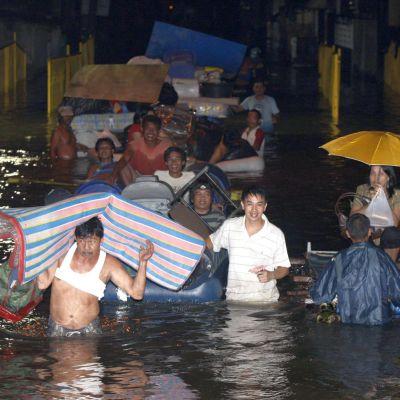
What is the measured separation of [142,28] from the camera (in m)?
60.5

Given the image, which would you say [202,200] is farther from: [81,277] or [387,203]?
[81,277]

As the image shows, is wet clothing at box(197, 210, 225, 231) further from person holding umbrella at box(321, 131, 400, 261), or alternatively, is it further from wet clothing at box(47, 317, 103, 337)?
wet clothing at box(47, 317, 103, 337)

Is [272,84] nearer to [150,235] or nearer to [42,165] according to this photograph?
[42,165]

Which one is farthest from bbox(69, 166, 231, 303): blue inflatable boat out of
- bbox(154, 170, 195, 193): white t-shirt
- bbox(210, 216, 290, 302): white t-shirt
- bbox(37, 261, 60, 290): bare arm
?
bbox(37, 261, 60, 290): bare arm

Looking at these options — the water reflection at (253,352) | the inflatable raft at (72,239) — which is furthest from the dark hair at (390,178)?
the inflatable raft at (72,239)

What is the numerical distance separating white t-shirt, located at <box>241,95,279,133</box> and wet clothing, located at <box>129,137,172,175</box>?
24.5ft

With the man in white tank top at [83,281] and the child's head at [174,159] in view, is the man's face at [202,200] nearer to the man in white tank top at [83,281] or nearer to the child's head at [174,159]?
the child's head at [174,159]

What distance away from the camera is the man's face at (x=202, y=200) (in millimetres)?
11594

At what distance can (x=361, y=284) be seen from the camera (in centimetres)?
959

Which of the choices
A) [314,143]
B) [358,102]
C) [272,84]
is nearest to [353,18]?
[272,84]

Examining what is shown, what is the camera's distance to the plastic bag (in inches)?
424

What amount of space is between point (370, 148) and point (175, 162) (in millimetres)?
3014

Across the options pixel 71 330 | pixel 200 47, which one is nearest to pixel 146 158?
pixel 71 330

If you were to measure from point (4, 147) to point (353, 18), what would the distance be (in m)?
25.1
